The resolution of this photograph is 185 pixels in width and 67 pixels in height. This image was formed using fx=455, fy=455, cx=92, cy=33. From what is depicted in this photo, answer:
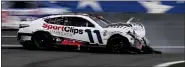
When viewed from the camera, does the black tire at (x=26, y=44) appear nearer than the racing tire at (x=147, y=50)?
No

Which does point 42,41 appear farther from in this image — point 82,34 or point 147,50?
point 147,50

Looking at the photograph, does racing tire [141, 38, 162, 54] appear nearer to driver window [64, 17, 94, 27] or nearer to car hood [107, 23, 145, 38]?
car hood [107, 23, 145, 38]

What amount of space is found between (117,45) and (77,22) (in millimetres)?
1388

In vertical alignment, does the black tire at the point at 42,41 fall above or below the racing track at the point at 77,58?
above

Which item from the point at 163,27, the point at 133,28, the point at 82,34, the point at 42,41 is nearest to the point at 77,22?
the point at 82,34

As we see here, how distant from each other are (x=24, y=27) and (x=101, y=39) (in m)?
2.43

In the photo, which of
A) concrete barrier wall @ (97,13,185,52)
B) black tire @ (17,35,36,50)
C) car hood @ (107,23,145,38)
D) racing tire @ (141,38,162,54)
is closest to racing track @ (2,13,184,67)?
black tire @ (17,35,36,50)

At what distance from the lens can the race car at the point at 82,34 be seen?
40.6ft

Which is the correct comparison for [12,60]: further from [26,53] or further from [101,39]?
[101,39]

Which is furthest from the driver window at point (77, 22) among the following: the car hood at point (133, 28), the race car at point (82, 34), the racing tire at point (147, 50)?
the racing tire at point (147, 50)

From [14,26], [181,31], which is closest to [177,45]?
[181,31]

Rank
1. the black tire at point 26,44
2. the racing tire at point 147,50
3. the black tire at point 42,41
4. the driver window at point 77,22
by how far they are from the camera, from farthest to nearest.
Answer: the black tire at point 26,44 → the black tire at point 42,41 → the driver window at point 77,22 → the racing tire at point 147,50

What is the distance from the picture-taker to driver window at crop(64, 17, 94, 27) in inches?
505

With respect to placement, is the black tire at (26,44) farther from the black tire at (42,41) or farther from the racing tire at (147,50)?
the racing tire at (147,50)
